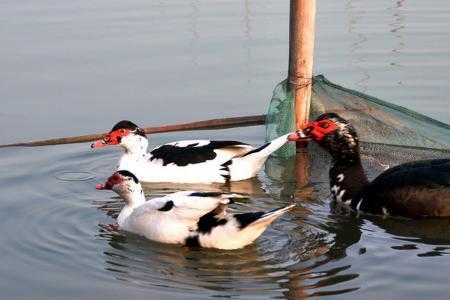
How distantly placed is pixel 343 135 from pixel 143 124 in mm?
3140

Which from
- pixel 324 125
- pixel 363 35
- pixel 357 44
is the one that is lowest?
pixel 324 125

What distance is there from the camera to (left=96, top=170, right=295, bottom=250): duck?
26.8 ft

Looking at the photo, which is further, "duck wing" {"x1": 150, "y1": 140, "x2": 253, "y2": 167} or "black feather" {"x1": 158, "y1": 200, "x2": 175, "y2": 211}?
"duck wing" {"x1": 150, "y1": 140, "x2": 253, "y2": 167}

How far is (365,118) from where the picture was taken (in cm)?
1077

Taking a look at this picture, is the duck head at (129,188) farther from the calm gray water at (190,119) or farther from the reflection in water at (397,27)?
the reflection in water at (397,27)

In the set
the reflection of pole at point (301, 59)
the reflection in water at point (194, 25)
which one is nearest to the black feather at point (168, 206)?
the reflection of pole at point (301, 59)

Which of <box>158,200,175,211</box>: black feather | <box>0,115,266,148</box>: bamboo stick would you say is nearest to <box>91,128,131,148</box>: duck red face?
<box>0,115,266,148</box>: bamboo stick

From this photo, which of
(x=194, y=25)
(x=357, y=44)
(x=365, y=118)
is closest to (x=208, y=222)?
(x=365, y=118)

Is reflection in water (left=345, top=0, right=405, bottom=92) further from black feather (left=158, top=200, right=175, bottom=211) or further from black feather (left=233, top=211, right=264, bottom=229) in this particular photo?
black feather (left=233, top=211, right=264, bottom=229)

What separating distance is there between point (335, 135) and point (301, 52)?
1334mm

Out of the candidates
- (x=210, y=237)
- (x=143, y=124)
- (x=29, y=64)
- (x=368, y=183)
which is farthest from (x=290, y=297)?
(x=29, y=64)

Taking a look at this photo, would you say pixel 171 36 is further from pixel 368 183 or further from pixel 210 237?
pixel 210 237

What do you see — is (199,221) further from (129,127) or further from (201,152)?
(129,127)

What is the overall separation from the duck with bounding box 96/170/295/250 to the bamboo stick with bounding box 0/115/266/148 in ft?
8.94
